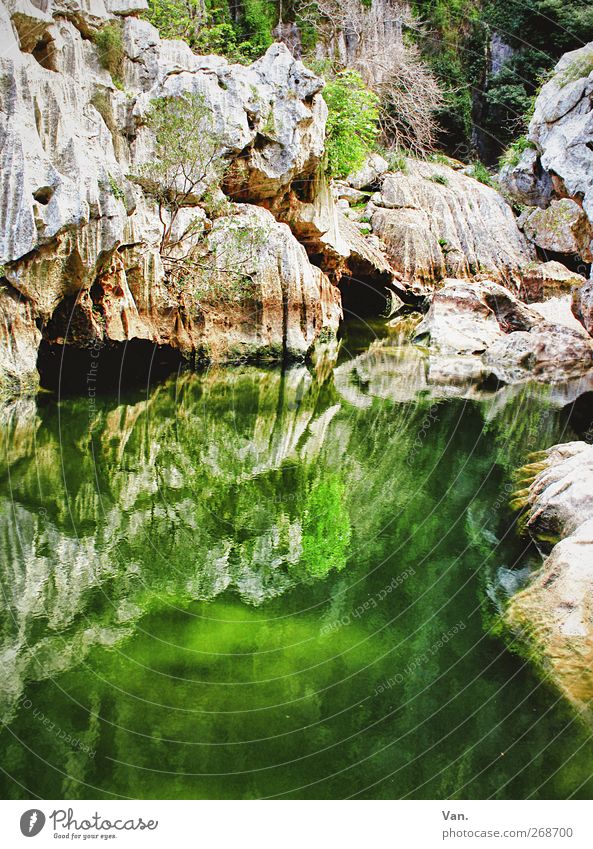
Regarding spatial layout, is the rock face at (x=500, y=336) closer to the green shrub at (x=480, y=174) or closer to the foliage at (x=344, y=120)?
the foliage at (x=344, y=120)

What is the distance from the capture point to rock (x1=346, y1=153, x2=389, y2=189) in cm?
2675

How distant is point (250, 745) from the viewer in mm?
4098

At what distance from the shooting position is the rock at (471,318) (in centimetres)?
2034

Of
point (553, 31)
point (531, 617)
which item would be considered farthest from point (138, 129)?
point (553, 31)

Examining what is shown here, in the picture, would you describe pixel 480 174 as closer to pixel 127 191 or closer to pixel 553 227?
pixel 553 227

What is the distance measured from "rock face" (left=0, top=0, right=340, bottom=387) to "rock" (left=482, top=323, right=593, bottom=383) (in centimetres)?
493

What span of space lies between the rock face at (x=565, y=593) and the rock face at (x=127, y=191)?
8.90 m

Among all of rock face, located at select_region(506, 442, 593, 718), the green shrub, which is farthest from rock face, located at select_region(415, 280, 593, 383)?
rock face, located at select_region(506, 442, 593, 718)

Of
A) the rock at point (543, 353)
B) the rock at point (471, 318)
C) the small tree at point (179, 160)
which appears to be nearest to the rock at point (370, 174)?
the rock at point (471, 318)

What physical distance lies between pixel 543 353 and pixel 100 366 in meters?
11.6

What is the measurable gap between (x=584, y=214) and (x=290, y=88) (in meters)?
7.87

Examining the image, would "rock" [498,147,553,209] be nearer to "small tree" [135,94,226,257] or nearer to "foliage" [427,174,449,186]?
"small tree" [135,94,226,257]

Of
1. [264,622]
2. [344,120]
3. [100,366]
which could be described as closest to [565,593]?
[264,622]
